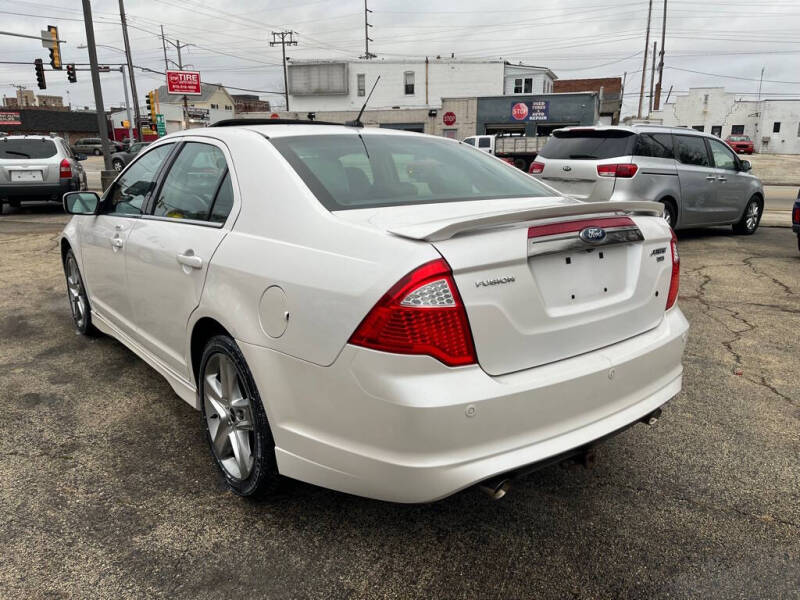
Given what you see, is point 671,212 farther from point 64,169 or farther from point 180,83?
point 180,83

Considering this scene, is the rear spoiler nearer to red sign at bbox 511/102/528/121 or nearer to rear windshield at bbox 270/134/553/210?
rear windshield at bbox 270/134/553/210

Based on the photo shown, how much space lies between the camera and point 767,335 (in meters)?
5.00

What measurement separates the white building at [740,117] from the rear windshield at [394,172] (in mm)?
64752

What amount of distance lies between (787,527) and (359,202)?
2.19 meters

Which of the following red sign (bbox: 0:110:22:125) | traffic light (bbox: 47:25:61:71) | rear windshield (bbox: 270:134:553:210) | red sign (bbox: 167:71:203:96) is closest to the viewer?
rear windshield (bbox: 270:134:553:210)

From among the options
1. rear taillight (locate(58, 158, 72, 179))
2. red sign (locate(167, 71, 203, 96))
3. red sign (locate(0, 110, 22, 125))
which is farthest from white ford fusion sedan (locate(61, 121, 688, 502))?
red sign (locate(0, 110, 22, 125))

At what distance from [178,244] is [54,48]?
81.1 feet

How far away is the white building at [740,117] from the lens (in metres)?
60.8

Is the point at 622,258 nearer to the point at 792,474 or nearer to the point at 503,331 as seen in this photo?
the point at 503,331

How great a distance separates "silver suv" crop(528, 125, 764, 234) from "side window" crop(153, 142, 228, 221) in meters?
6.41

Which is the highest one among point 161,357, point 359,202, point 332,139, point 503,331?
point 332,139

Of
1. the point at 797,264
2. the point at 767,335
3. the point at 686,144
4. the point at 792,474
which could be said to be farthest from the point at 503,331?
the point at 686,144

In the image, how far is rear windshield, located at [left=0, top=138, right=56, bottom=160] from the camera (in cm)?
1253

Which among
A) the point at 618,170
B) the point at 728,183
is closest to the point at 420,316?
the point at 618,170
